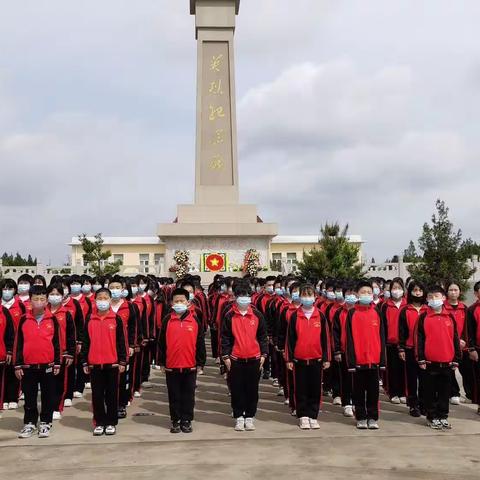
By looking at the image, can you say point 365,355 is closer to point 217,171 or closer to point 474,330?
point 474,330

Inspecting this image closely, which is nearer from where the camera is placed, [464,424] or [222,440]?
[222,440]

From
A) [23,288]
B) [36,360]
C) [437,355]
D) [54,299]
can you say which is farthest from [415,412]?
[23,288]

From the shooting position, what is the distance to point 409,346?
7.59m

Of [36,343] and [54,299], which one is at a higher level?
[54,299]

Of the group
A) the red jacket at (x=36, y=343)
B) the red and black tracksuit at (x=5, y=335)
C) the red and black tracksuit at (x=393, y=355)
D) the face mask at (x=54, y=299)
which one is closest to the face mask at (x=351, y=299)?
the red and black tracksuit at (x=393, y=355)

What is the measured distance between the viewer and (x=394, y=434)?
20.5ft

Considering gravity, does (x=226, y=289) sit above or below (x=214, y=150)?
below

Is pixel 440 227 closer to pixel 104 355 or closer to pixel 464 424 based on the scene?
pixel 464 424

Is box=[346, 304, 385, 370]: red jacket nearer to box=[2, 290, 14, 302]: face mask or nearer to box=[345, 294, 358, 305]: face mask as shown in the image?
box=[345, 294, 358, 305]: face mask

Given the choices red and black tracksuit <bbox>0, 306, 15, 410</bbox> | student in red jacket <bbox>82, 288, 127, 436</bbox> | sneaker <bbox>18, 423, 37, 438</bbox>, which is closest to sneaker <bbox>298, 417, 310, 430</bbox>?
student in red jacket <bbox>82, 288, 127, 436</bbox>

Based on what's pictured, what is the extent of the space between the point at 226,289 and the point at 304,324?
14.8 ft

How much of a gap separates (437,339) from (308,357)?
4.70 ft

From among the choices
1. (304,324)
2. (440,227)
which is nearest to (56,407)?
(304,324)

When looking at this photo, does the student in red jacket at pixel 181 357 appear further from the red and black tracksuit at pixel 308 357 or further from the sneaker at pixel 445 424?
the sneaker at pixel 445 424
